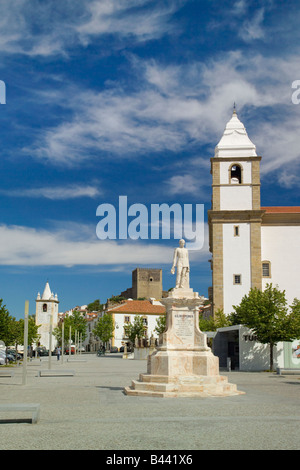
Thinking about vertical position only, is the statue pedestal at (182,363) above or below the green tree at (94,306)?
below

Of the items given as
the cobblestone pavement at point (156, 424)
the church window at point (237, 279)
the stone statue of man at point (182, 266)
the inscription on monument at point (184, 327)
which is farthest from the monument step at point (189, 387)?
the church window at point (237, 279)

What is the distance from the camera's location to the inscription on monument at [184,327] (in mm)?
18031

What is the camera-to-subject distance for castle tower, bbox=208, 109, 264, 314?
5321cm

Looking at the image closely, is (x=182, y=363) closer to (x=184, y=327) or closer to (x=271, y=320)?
(x=184, y=327)

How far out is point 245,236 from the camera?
5456cm

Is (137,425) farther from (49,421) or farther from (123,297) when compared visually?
(123,297)

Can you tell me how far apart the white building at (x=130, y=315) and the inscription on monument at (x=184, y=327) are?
81.0m

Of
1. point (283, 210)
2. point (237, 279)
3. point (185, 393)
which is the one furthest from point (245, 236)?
point (185, 393)

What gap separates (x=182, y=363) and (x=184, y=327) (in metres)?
1.32

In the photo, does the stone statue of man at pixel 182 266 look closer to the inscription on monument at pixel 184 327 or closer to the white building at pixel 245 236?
the inscription on monument at pixel 184 327

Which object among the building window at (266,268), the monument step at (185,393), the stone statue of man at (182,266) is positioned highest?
the building window at (266,268)

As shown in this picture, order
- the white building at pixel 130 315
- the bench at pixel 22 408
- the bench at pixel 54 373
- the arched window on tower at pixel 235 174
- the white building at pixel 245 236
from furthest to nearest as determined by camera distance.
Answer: the white building at pixel 130 315 < the arched window on tower at pixel 235 174 < the white building at pixel 245 236 < the bench at pixel 54 373 < the bench at pixel 22 408

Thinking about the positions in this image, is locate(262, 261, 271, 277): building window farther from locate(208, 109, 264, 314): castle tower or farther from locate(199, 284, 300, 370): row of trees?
locate(199, 284, 300, 370): row of trees
